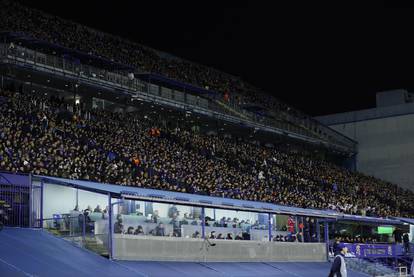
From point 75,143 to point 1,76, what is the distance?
444 inches

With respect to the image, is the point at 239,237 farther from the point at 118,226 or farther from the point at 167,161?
the point at 167,161

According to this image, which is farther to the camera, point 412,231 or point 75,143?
point 412,231

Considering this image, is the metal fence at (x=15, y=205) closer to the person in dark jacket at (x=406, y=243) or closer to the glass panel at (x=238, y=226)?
the glass panel at (x=238, y=226)

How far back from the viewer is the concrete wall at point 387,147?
72.0 m

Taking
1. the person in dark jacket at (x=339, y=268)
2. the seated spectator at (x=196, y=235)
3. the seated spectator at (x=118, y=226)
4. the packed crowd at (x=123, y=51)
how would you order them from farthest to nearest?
1. the packed crowd at (x=123, y=51)
2. the seated spectator at (x=196, y=235)
3. the seated spectator at (x=118, y=226)
4. the person in dark jacket at (x=339, y=268)

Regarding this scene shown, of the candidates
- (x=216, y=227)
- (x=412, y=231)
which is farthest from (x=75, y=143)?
(x=412, y=231)

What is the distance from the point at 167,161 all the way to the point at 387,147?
1416 inches

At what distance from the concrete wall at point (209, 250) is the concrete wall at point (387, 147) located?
118ft

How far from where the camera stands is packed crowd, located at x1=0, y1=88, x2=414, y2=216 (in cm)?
3538

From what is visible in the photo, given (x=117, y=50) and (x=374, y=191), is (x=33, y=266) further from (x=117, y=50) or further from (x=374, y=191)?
(x=374, y=191)

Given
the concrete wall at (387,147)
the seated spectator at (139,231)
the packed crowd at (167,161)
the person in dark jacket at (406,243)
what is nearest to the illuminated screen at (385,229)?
the person in dark jacket at (406,243)

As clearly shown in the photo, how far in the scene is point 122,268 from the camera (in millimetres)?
24781

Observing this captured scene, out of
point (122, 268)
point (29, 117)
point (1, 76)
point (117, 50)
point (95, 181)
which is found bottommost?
point (122, 268)

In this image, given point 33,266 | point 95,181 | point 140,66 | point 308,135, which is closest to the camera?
point 33,266
